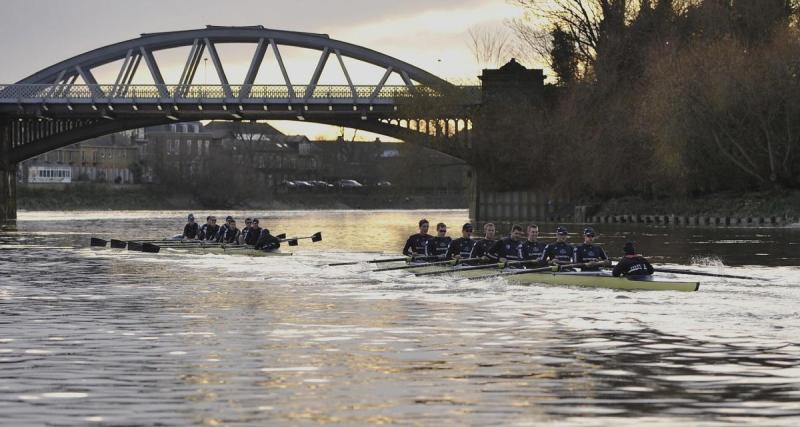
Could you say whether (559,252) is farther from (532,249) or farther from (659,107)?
(659,107)

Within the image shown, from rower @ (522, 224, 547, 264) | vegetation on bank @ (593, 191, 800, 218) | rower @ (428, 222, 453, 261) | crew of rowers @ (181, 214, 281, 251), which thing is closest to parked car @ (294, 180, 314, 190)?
vegetation on bank @ (593, 191, 800, 218)

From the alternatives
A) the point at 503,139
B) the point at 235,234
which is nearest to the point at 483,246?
the point at 235,234

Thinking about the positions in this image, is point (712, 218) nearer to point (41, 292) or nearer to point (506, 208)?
point (506, 208)

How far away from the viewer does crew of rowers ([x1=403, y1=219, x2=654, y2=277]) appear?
28.0m

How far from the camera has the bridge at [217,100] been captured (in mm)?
89625

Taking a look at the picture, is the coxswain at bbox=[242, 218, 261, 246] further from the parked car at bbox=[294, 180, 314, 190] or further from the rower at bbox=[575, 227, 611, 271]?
the parked car at bbox=[294, 180, 314, 190]

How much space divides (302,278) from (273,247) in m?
9.28

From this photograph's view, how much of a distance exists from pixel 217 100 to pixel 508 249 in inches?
2364

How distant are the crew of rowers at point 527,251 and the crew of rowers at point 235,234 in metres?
8.38

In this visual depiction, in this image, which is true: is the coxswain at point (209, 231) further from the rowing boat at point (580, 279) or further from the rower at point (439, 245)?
the rowing boat at point (580, 279)

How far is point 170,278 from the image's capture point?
3472cm

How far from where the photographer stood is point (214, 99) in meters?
90.0

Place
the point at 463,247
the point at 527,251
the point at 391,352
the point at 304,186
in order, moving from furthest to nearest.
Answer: the point at 304,186 → the point at 463,247 → the point at 527,251 → the point at 391,352

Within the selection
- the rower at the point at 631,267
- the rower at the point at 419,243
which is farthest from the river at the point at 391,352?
the rower at the point at 419,243
